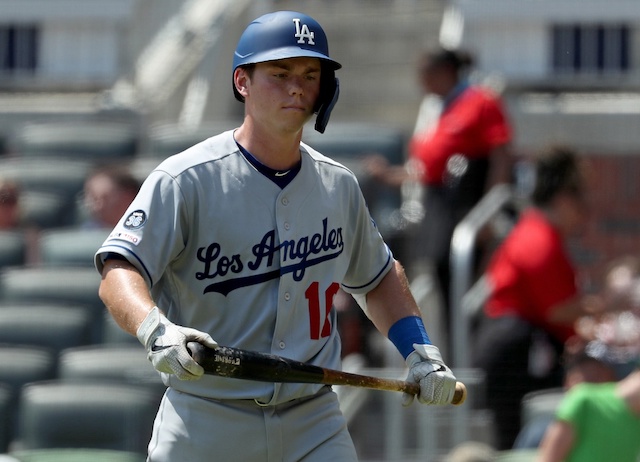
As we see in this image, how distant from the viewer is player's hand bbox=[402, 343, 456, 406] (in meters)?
3.89

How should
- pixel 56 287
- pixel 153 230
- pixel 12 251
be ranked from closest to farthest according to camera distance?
pixel 153 230 → pixel 56 287 → pixel 12 251

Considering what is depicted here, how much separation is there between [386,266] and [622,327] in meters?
3.40

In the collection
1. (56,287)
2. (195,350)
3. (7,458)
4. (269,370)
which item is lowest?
(7,458)

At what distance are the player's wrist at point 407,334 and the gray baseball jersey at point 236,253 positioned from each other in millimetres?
212

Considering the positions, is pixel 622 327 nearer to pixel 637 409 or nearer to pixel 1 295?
pixel 637 409

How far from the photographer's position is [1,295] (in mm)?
7656

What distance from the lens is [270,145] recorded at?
3.88 metres

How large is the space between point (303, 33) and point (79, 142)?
230 inches

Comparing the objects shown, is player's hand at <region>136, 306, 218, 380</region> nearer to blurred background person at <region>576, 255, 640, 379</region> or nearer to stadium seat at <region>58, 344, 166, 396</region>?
stadium seat at <region>58, 344, 166, 396</region>

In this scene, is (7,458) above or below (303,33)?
below

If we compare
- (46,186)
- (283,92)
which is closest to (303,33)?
(283,92)

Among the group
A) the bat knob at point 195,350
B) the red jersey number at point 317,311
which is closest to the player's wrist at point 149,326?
the bat knob at point 195,350

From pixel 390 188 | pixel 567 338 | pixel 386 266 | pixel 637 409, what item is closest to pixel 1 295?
pixel 390 188

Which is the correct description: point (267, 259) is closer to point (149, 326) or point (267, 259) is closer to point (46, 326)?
point (149, 326)
